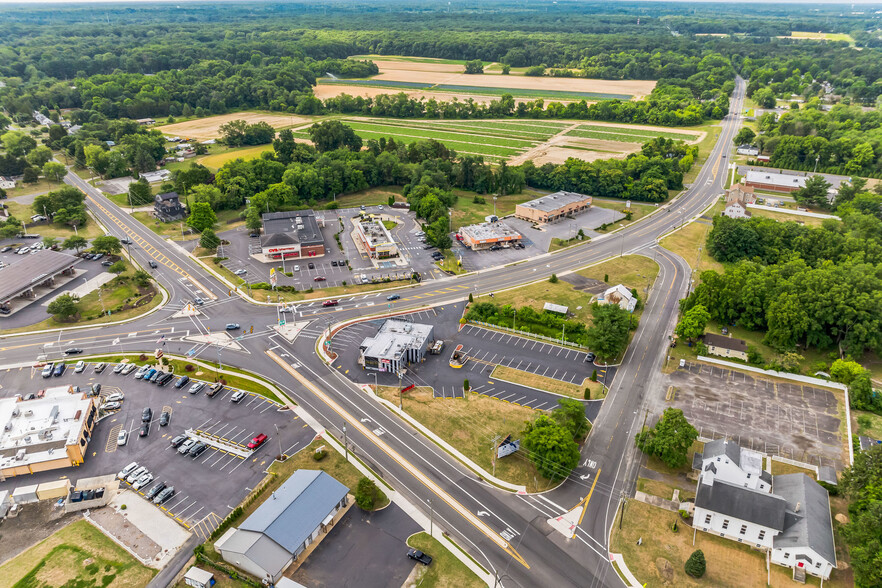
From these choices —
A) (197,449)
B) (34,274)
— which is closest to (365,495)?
(197,449)

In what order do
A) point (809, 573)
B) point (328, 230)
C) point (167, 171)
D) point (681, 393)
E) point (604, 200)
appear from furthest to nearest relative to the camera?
point (167, 171) < point (604, 200) < point (328, 230) < point (681, 393) < point (809, 573)

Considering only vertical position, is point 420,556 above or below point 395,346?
below

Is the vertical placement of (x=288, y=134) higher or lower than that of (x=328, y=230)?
higher

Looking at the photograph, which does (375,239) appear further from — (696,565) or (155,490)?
(696,565)

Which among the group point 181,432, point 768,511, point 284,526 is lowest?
point 181,432

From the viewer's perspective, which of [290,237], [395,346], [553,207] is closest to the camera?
[395,346]

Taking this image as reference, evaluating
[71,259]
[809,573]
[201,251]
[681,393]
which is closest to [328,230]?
[201,251]

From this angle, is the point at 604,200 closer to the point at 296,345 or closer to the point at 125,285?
the point at 296,345
